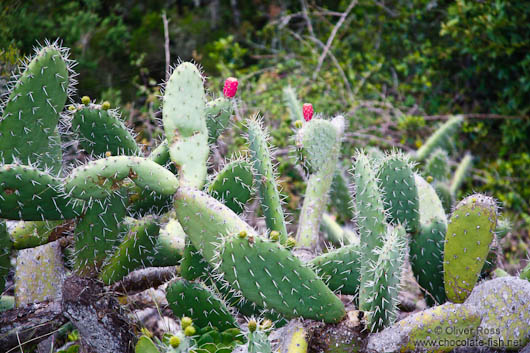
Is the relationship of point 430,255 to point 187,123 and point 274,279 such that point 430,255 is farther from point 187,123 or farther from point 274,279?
point 187,123

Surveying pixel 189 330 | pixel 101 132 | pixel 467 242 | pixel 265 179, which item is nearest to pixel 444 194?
pixel 467 242

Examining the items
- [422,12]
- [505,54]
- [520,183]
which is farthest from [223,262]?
[422,12]

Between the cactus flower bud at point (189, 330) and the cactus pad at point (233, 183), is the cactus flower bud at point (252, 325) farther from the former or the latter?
the cactus pad at point (233, 183)

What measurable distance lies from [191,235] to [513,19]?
3204 mm

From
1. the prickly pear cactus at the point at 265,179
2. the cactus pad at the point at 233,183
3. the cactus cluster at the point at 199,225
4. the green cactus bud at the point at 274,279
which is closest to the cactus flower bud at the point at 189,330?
the cactus cluster at the point at 199,225

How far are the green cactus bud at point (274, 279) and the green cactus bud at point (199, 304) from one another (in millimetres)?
254

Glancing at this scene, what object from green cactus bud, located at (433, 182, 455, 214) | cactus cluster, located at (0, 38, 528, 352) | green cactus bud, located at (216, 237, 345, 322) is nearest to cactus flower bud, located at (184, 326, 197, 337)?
cactus cluster, located at (0, 38, 528, 352)

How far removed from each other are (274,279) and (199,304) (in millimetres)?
348

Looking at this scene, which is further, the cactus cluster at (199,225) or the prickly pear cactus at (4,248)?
the prickly pear cactus at (4,248)

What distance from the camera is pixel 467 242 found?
1.64m

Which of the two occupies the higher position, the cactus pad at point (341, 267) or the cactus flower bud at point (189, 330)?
the cactus flower bud at point (189, 330)

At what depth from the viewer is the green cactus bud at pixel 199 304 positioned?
1.65 m

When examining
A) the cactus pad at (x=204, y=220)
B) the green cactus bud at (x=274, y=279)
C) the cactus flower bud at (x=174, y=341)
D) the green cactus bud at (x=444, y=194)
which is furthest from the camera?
the green cactus bud at (x=444, y=194)

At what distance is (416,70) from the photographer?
4504 millimetres
